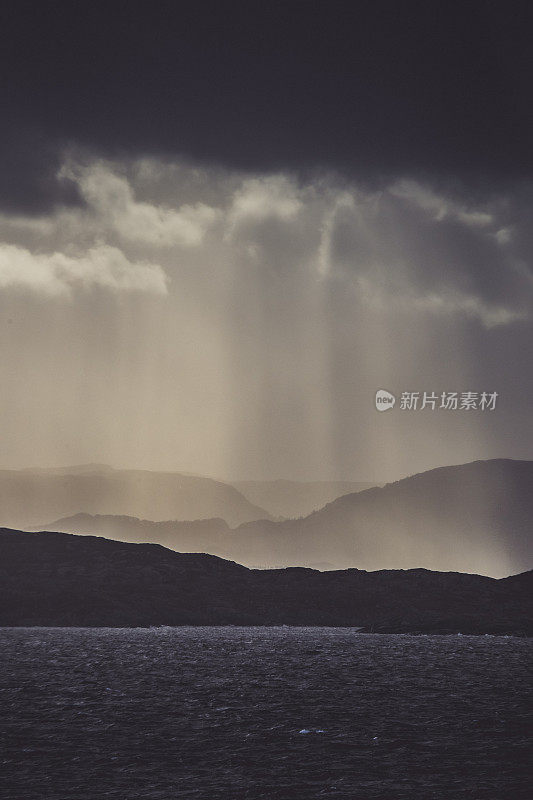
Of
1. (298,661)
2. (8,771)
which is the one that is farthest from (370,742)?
(298,661)

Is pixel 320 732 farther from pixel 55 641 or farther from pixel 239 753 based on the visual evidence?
pixel 55 641

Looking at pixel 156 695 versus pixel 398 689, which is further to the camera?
pixel 398 689

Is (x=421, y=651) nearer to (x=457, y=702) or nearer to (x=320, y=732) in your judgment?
(x=457, y=702)

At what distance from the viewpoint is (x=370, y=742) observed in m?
51.3

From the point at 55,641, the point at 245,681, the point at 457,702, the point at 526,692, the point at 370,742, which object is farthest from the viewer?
the point at 55,641

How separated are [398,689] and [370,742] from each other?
3336cm

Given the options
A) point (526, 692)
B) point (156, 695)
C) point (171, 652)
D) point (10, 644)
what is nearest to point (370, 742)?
point (156, 695)

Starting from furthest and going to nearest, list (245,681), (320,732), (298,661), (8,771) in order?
1. (298,661)
2. (245,681)
3. (320,732)
4. (8,771)

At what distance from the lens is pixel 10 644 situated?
151 m

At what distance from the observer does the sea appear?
3916 centimetres

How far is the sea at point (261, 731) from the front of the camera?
39.2 metres

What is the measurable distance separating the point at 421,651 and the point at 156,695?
81229 mm

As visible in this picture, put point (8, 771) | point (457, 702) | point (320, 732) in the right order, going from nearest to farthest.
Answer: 1. point (8, 771)
2. point (320, 732)
3. point (457, 702)

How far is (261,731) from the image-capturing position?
5550 cm
